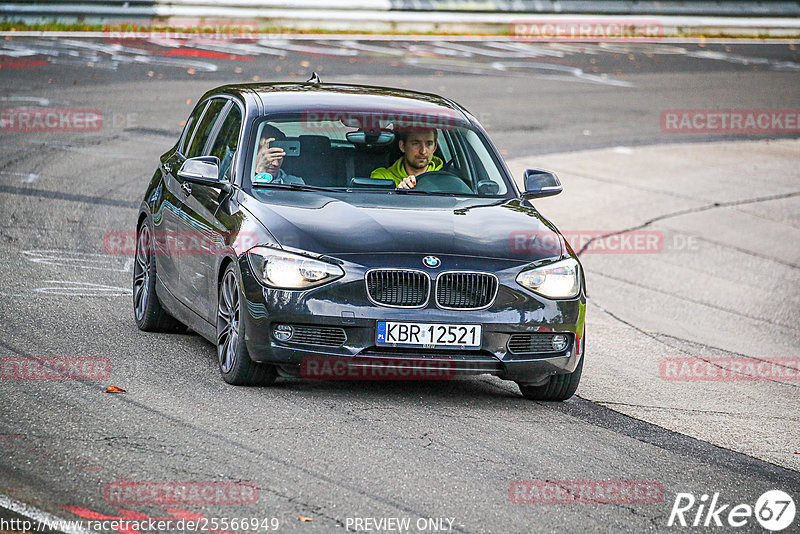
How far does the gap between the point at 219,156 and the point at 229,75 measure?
46.5 feet

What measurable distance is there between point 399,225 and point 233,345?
1.15 m

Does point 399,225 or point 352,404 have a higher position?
point 399,225

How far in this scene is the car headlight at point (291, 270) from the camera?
7.29 m

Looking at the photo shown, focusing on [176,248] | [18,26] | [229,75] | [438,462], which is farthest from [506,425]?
[18,26]

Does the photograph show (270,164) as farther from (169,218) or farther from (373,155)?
(169,218)

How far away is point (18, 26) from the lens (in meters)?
26.2

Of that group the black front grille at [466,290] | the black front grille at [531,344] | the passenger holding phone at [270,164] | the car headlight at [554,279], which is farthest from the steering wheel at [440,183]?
the black front grille at [531,344]

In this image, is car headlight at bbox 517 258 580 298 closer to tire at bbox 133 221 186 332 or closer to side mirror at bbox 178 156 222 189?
side mirror at bbox 178 156 222 189

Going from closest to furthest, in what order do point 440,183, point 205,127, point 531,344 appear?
point 531,344 < point 440,183 < point 205,127

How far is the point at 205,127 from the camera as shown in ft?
31.3

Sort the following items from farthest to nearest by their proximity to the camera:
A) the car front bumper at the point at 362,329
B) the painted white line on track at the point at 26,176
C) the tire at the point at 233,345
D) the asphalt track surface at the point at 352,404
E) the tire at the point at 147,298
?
the painted white line on track at the point at 26,176 < the tire at the point at 147,298 < the tire at the point at 233,345 < the car front bumper at the point at 362,329 < the asphalt track surface at the point at 352,404

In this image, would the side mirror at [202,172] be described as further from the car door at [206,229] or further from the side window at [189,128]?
the side window at [189,128]

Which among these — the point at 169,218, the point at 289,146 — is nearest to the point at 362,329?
the point at 289,146

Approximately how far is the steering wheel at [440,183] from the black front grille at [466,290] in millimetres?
1278
